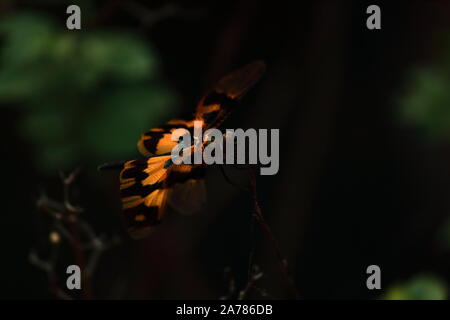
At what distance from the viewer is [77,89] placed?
1.90 meters

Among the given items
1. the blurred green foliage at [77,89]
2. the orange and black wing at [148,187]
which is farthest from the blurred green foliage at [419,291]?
the blurred green foliage at [77,89]

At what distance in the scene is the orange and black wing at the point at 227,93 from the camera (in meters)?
0.99

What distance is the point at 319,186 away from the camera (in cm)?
259

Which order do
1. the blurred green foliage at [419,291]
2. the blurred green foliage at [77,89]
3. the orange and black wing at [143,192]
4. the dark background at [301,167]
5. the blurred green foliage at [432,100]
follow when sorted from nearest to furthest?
the orange and black wing at [143,192]
the blurred green foliage at [419,291]
the blurred green foliage at [77,89]
the blurred green foliage at [432,100]
the dark background at [301,167]

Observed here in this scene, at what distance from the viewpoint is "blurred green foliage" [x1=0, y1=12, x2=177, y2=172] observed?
187 centimetres

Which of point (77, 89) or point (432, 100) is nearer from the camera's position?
point (77, 89)

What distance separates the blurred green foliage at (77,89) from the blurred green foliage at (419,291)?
939mm

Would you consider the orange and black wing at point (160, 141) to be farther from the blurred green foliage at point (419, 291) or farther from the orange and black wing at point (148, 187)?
the blurred green foliage at point (419, 291)

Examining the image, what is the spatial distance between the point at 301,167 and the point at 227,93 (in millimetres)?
1529

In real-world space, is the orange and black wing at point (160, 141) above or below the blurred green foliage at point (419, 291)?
above

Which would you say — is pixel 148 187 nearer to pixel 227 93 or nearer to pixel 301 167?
pixel 227 93

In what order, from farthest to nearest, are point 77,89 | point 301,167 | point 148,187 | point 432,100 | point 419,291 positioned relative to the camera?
1. point 301,167
2. point 432,100
3. point 77,89
4. point 419,291
5. point 148,187

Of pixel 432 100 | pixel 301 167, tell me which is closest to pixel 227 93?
pixel 432 100
